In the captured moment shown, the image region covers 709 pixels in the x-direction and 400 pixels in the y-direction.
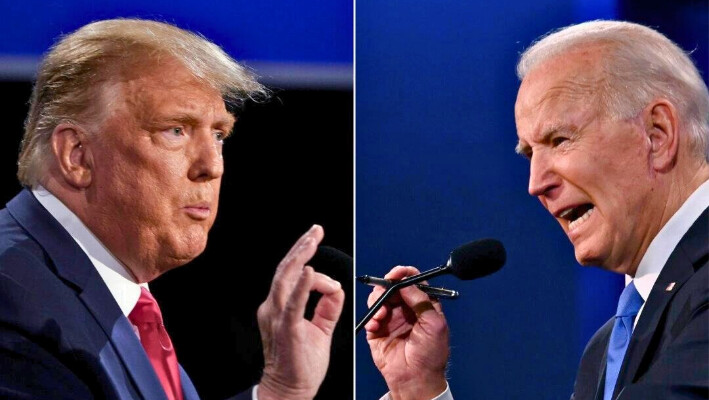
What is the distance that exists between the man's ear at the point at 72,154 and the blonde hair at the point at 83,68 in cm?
2

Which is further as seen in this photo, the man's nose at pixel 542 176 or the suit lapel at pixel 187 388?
the man's nose at pixel 542 176

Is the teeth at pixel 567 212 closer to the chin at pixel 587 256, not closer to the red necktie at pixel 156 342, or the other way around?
the chin at pixel 587 256

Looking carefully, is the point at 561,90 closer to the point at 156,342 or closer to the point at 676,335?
the point at 676,335

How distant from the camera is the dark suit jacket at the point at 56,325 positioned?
5.56 feet

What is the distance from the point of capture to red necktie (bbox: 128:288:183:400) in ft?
6.25

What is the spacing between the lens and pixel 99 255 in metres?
1.87

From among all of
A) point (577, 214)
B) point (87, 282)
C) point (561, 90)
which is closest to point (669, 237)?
point (577, 214)

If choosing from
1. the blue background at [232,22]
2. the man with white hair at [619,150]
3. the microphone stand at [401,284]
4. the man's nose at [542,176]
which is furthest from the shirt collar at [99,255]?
the man's nose at [542,176]

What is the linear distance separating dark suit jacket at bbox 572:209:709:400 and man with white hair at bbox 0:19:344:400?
2.28 feet

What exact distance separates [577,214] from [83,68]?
126cm

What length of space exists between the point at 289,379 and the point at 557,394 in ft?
3.08

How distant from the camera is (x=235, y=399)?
1946 millimetres

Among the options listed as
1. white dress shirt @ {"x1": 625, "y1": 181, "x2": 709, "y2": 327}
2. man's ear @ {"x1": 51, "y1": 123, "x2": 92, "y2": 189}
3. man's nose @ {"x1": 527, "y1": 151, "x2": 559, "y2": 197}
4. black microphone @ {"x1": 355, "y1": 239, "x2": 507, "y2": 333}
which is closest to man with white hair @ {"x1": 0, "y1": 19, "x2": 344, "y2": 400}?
man's ear @ {"x1": 51, "y1": 123, "x2": 92, "y2": 189}

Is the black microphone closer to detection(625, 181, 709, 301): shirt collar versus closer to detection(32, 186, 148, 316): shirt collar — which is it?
detection(625, 181, 709, 301): shirt collar
